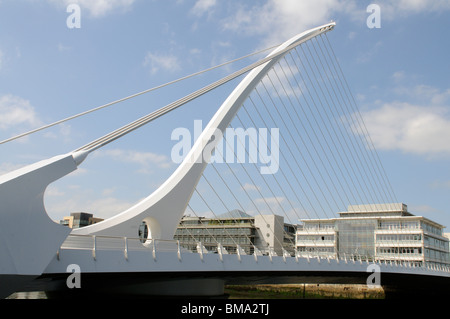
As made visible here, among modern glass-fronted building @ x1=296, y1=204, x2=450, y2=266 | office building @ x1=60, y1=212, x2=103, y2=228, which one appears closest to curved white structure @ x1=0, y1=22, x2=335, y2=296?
modern glass-fronted building @ x1=296, y1=204, x2=450, y2=266

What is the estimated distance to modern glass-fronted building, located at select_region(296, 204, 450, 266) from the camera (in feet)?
209

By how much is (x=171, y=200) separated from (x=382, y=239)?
54.7 metres

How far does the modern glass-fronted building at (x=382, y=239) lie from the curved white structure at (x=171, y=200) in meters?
40.9

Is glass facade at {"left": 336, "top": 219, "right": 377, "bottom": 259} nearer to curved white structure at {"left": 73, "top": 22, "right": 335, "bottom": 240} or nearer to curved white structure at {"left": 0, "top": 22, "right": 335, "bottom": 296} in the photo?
curved white structure at {"left": 73, "top": 22, "right": 335, "bottom": 240}

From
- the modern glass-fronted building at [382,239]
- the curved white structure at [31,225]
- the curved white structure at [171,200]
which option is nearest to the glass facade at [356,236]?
the modern glass-fronted building at [382,239]

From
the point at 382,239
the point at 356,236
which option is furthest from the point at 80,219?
the point at 382,239

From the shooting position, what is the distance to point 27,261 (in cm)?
1021

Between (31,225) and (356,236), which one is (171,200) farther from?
(356,236)

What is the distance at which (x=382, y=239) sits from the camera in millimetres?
65750

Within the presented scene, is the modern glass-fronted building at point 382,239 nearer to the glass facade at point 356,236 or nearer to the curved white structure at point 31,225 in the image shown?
the glass facade at point 356,236

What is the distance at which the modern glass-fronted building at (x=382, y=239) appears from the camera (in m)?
63.6

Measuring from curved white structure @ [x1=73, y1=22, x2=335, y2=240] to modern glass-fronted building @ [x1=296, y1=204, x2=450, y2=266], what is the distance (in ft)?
134

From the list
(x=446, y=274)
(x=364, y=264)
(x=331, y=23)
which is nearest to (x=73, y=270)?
(x=364, y=264)
